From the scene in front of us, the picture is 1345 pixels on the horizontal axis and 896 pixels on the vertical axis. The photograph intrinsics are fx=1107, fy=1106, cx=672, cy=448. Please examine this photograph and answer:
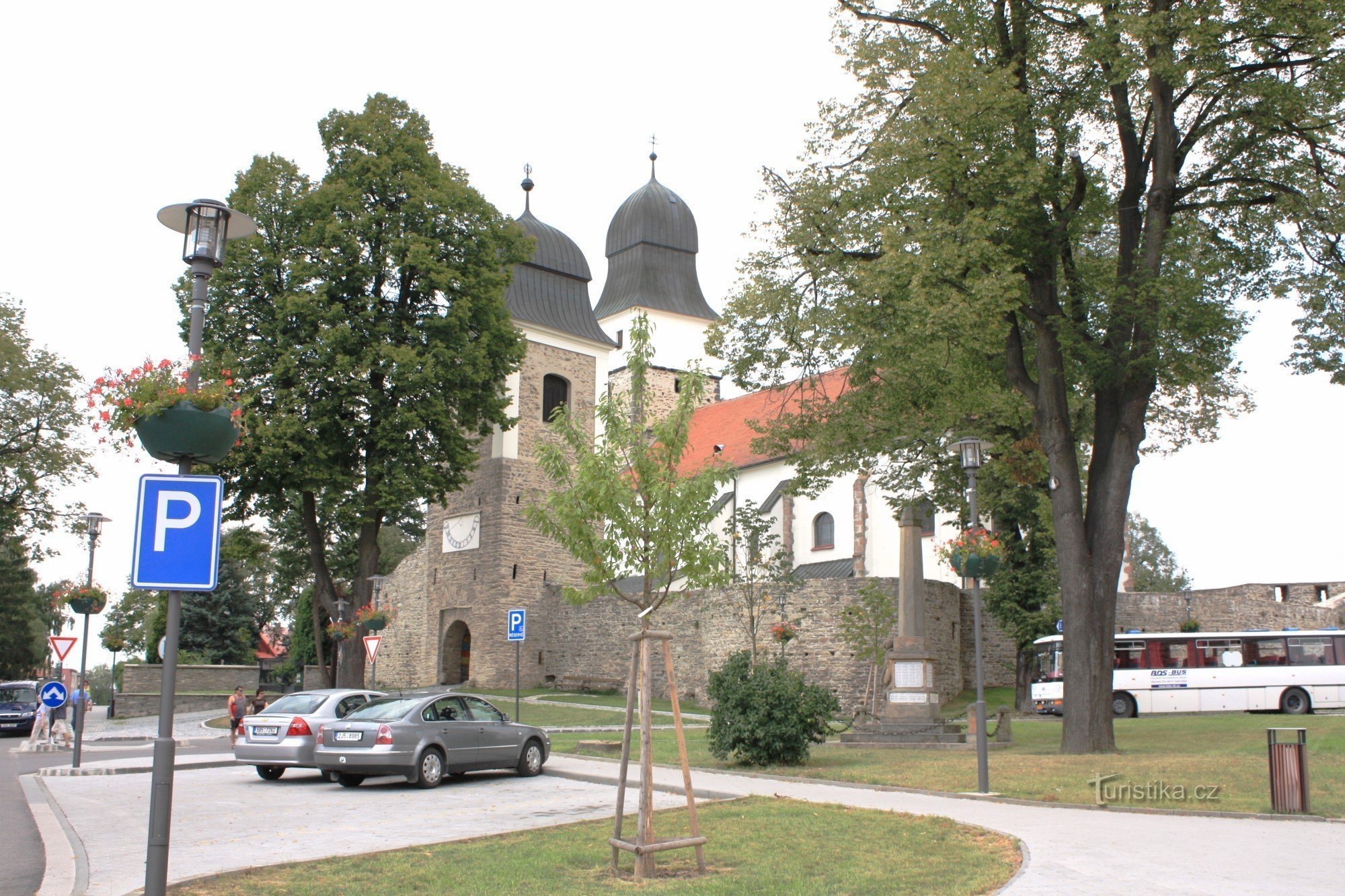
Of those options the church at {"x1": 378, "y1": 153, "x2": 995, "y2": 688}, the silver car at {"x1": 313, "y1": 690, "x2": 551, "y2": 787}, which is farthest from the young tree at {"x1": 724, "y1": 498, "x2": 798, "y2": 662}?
the silver car at {"x1": 313, "y1": 690, "x2": 551, "y2": 787}

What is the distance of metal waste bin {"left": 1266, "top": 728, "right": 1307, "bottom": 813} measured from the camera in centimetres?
1007

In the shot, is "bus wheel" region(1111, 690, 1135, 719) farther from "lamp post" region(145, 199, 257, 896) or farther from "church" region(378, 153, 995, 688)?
"lamp post" region(145, 199, 257, 896)

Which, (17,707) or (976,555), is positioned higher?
(976,555)

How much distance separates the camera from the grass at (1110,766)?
1166 centimetres

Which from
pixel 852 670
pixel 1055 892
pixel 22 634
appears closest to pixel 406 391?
pixel 852 670

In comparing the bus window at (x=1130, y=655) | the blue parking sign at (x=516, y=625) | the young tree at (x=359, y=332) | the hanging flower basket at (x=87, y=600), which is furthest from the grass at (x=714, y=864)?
the bus window at (x=1130, y=655)

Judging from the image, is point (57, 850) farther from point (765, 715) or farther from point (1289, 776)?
point (1289, 776)

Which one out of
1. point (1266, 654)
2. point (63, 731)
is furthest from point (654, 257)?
point (63, 731)

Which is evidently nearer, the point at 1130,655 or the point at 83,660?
the point at 83,660

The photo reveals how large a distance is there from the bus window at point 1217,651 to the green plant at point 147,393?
29.6 m

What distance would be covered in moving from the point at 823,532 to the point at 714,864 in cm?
3259

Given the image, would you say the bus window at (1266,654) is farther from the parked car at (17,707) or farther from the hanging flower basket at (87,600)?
the parked car at (17,707)

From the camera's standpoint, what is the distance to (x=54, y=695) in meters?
18.0

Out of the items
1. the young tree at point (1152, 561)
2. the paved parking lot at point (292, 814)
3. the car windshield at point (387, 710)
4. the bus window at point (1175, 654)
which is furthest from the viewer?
the young tree at point (1152, 561)
